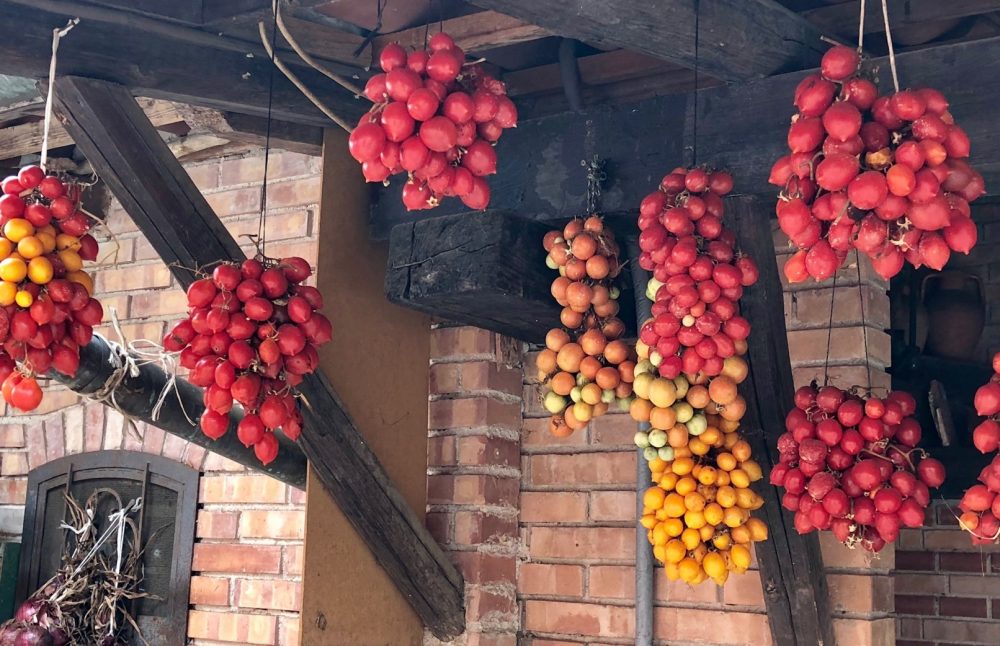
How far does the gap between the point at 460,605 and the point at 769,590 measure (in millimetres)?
772

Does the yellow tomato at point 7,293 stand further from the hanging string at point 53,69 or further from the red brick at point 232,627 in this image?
the red brick at point 232,627

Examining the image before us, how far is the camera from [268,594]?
2668mm

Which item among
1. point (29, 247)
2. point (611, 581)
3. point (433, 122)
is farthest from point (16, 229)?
point (611, 581)

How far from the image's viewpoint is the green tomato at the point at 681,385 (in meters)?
1.96

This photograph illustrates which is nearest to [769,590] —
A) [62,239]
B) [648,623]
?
[648,623]

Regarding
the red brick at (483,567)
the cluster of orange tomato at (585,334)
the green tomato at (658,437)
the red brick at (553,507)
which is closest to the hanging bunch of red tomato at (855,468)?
the green tomato at (658,437)

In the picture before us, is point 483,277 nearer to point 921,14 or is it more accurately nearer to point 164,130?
point 921,14

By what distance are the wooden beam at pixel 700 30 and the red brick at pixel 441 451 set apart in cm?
118

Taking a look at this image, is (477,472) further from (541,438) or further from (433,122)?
(433,122)

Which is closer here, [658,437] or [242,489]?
[658,437]

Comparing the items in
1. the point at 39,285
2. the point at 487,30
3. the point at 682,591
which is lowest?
the point at 682,591

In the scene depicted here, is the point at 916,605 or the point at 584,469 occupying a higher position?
the point at 584,469

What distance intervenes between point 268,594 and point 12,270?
49.8 inches

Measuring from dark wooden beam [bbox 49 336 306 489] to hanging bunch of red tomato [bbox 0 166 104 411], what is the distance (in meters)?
0.13
